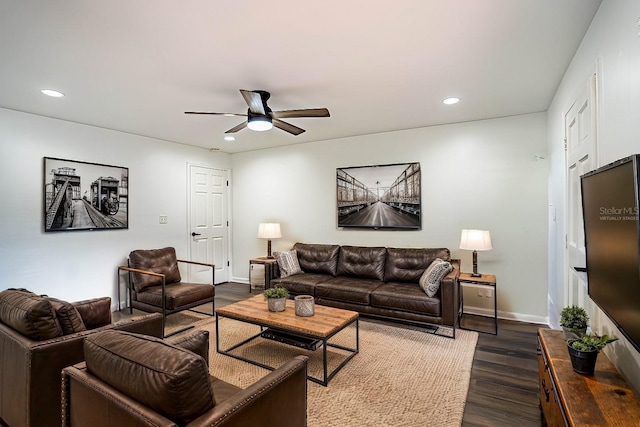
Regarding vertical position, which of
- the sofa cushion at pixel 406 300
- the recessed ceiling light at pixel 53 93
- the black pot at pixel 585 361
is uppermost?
the recessed ceiling light at pixel 53 93

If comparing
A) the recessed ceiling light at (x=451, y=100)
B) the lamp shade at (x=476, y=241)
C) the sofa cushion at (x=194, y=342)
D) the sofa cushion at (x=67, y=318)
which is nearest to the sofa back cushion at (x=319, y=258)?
the lamp shade at (x=476, y=241)

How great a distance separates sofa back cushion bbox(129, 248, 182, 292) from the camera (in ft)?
12.9

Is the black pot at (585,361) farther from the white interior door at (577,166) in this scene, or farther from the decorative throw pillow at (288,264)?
the decorative throw pillow at (288,264)

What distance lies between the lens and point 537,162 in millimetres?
3760

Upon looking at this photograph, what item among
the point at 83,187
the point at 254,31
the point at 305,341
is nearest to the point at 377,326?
the point at 305,341

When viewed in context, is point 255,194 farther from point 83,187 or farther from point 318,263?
point 83,187

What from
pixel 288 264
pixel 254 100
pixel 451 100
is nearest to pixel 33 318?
pixel 254 100

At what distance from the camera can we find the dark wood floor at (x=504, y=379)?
2.07 meters

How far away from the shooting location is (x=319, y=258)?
4.68m

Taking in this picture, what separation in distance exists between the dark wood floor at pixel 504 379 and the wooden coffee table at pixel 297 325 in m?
1.03

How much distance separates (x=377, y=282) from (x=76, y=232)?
12.7ft

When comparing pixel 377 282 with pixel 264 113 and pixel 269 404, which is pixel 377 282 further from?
pixel 269 404

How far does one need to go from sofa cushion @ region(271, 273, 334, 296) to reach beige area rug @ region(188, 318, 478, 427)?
0.71m

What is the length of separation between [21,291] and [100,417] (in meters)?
1.46
